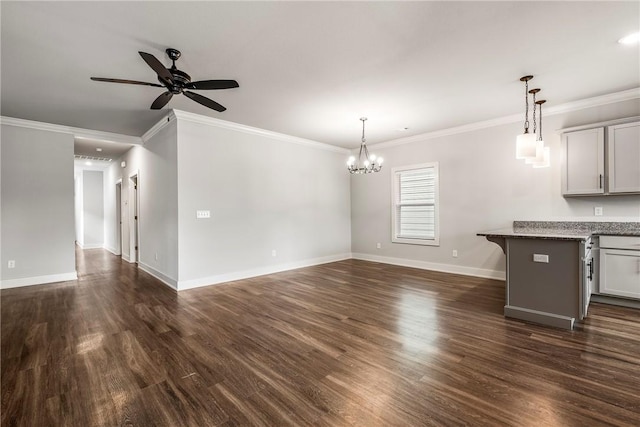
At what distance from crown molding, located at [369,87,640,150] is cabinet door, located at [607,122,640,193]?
1.74ft

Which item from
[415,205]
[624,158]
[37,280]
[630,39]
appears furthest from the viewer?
[415,205]

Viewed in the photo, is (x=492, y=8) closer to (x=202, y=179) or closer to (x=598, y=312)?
(x=598, y=312)

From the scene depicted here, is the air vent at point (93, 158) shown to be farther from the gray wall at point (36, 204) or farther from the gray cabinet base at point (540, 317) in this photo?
the gray cabinet base at point (540, 317)

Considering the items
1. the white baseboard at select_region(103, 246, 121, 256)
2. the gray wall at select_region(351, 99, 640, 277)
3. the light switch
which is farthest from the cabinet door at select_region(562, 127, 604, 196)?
the white baseboard at select_region(103, 246, 121, 256)

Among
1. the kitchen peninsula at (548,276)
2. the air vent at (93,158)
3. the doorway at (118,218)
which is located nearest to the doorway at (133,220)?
the doorway at (118,218)

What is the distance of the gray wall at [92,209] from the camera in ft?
32.2

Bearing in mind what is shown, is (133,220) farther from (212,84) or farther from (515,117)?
(515,117)

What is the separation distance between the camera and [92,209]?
9.95 meters

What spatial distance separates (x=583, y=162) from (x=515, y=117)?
1.24 metres

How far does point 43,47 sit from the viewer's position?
265 centimetres

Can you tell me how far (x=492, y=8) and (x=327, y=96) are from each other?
208 centimetres

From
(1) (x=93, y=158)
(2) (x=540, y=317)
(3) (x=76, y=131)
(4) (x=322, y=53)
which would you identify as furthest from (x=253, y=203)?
(1) (x=93, y=158)

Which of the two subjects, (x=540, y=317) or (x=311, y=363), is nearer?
(x=311, y=363)

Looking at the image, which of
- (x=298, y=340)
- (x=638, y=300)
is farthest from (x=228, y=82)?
(x=638, y=300)
